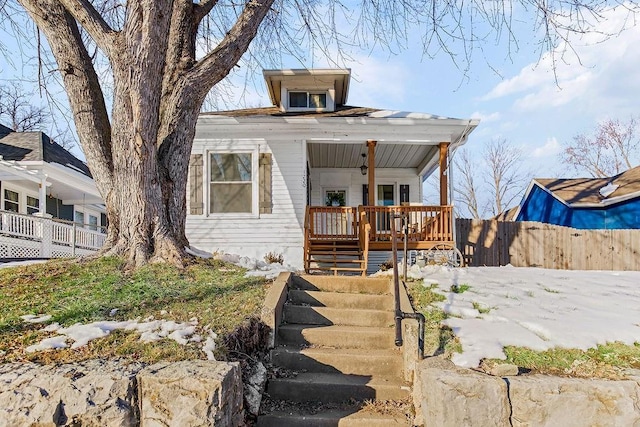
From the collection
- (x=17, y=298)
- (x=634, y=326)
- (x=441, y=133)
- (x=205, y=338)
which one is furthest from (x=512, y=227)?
(x=17, y=298)

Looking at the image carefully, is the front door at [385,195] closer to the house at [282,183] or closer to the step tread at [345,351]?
the house at [282,183]

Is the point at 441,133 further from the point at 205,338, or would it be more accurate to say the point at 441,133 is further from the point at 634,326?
the point at 205,338

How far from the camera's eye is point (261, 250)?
30.8 ft

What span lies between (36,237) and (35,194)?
407 centimetres

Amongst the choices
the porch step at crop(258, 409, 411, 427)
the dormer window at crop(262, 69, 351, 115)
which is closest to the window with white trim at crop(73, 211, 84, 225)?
the dormer window at crop(262, 69, 351, 115)

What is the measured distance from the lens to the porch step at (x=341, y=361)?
3.79 metres

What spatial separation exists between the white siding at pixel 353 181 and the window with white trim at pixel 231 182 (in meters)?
3.55

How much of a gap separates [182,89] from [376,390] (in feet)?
14.3

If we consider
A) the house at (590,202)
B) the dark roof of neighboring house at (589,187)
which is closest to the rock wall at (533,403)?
the house at (590,202)

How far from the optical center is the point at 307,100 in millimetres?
11398

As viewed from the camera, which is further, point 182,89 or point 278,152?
point 278,152

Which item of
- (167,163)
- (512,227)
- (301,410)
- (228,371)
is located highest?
(167,163)

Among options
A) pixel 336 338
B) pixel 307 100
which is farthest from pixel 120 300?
pixel 307 100

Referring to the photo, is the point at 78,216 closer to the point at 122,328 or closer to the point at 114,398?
the point at 122,328
